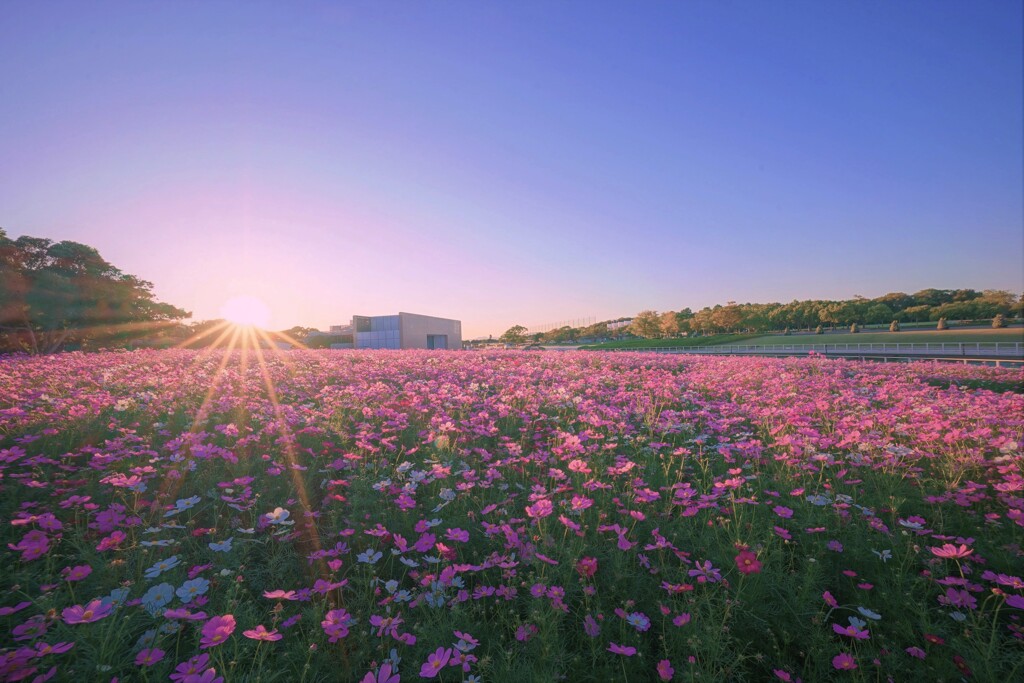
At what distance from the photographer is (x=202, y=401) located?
5.76 meters

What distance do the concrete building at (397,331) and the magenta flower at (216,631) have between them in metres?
51.1

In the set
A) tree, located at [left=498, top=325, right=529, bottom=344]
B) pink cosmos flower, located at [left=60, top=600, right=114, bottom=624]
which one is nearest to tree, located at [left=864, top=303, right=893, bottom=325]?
tree, located at [left=498, top=325, right=529, bottom=344]

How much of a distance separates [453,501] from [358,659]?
145 centimetres

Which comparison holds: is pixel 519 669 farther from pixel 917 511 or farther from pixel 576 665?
pixel 917 511

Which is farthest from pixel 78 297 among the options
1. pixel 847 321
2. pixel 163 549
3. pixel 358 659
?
pixel 847 321

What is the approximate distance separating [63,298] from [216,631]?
95.0 ft

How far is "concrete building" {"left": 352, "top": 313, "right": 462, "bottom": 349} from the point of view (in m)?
52.7

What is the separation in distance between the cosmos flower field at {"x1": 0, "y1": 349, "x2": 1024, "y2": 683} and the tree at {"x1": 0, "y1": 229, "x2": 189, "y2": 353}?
22163mm

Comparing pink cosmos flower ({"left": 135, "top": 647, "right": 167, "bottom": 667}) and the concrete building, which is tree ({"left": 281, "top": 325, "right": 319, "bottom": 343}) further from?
pink cosmos flower ({"left": 135, "top": 647, "right": 167, "bottom": 667})

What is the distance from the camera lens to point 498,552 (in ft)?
9.23

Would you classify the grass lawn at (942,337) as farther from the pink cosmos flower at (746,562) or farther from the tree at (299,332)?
the tree at (299,332)

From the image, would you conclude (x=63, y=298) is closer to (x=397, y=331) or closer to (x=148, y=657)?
(x=148, y=657)

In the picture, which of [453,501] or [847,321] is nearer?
[453,501]

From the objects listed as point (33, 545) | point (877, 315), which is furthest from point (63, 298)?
point (877, 315)
